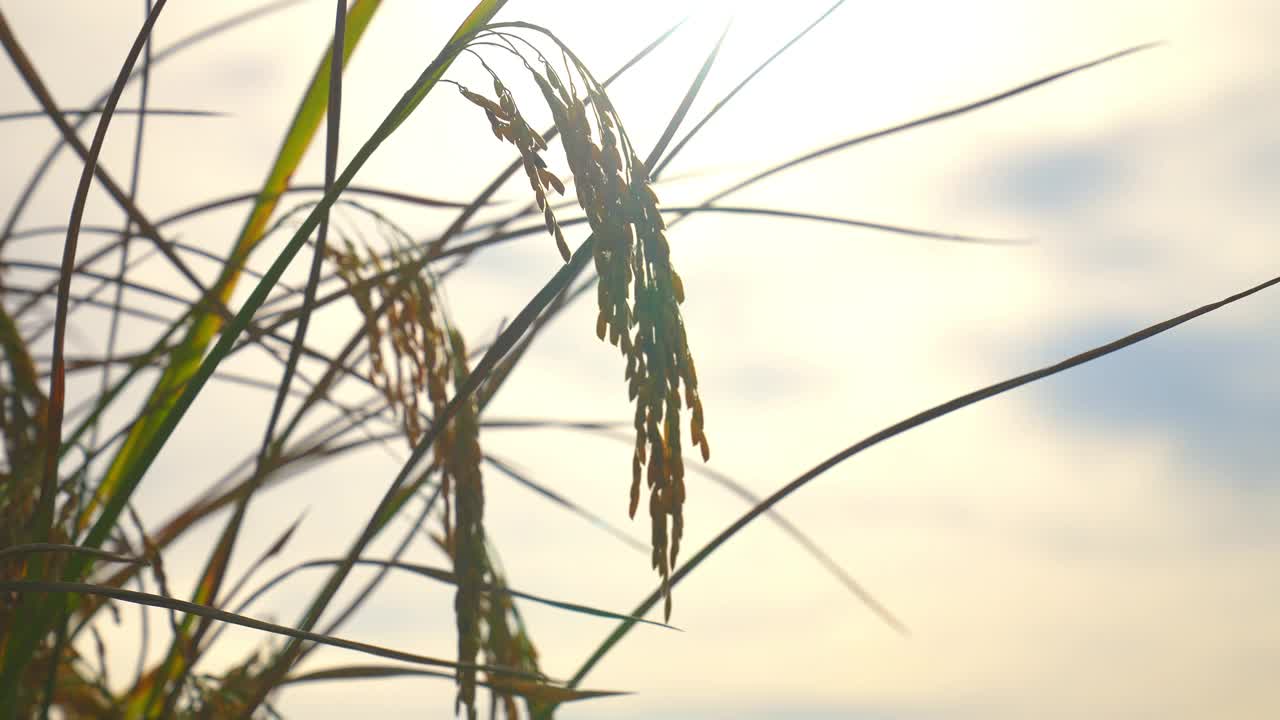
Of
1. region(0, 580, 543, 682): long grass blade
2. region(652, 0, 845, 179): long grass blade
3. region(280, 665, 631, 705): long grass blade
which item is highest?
region(652, 0, 845, 179): long grass blade

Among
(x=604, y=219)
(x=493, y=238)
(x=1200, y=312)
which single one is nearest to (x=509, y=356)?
(x=493, y=238)

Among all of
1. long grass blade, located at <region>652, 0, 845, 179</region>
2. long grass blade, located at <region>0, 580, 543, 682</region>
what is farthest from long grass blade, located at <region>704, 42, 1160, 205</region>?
long grass blade, located at <region>0, 580, 543, 682</region>

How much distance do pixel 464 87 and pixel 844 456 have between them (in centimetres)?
37

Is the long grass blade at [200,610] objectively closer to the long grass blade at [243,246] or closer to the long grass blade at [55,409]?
the long grass blade at [55,409]

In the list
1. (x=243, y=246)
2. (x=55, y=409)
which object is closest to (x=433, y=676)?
(x=55, y=409)

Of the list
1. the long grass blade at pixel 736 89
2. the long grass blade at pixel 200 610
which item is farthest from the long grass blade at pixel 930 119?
the long grass blade at pixel 200 610

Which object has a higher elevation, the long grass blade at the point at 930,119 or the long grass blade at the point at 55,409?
the long grass blade at the point at 930,119

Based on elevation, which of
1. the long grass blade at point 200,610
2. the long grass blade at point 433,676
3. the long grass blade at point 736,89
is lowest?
the long grass blade at point 200,610

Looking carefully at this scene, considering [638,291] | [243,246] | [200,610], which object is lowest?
[200,610]

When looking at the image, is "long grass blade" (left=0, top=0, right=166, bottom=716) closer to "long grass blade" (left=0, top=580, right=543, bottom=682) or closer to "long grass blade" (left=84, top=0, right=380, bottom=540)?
"long grass blade" (left=0, top=580, right=543, bottom=682)

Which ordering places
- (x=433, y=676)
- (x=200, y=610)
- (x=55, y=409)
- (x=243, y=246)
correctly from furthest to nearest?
(x=243, y=246), (x=433, y=676), (x=55, y=409), (x=200, y=610)

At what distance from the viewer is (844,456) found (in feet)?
2.76

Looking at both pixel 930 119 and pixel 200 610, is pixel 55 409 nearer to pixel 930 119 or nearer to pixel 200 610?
pixel 200 610

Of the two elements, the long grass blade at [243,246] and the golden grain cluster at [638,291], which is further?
the long grass blade at [243,246]
